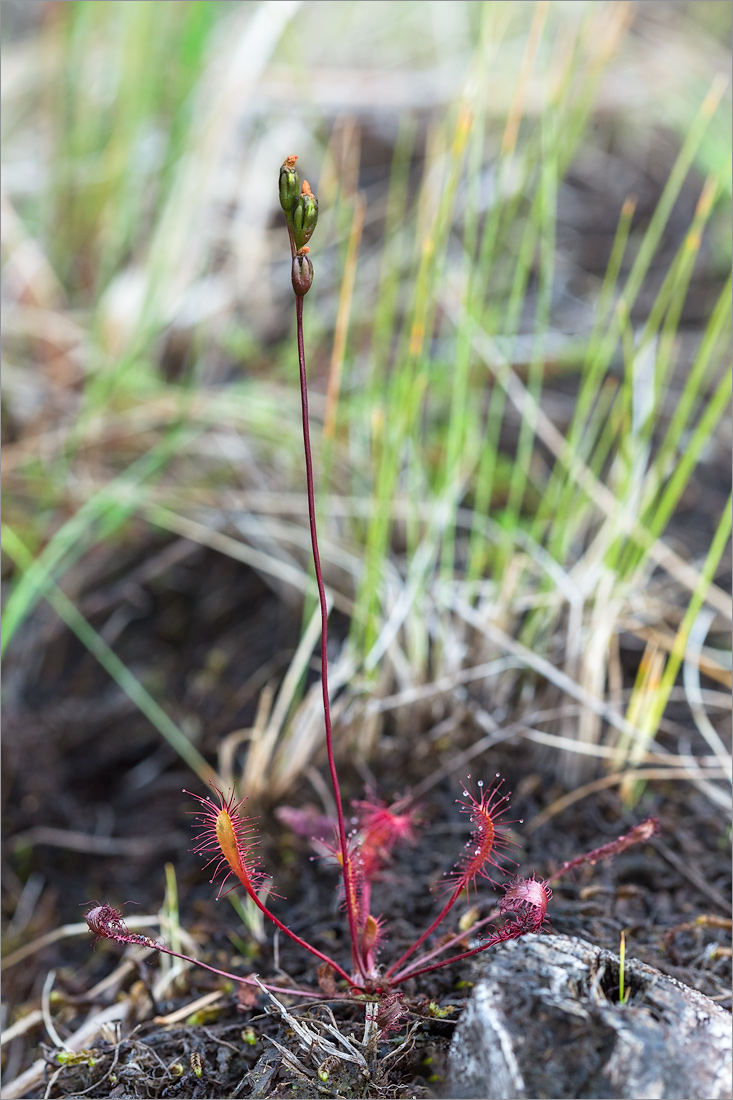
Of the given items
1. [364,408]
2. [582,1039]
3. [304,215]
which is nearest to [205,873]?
[582,1039]

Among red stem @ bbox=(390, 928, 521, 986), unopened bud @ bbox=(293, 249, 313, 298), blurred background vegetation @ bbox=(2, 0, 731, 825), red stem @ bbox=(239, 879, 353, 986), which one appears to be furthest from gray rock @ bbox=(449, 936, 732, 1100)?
unopened bud @ bbox=(293, 249, 313, 298)

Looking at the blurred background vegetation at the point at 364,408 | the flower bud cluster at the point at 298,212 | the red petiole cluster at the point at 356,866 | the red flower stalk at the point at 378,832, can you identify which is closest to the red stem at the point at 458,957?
the red petiole cluster at the point at 356,866

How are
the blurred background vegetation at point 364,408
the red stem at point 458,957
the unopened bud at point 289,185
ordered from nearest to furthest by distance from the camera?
the unopened bud at point 289,185
the red stem at point 458,957
the blurred background vegetation at point 364,408

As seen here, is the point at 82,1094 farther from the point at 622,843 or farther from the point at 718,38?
the point at 718,38

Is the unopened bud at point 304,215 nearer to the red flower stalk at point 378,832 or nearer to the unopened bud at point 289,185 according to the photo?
the unopened bud at point 289,185

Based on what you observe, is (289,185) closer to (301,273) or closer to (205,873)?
(301,273)

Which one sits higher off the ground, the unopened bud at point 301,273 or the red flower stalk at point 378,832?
the unopened bud at point 301,273
